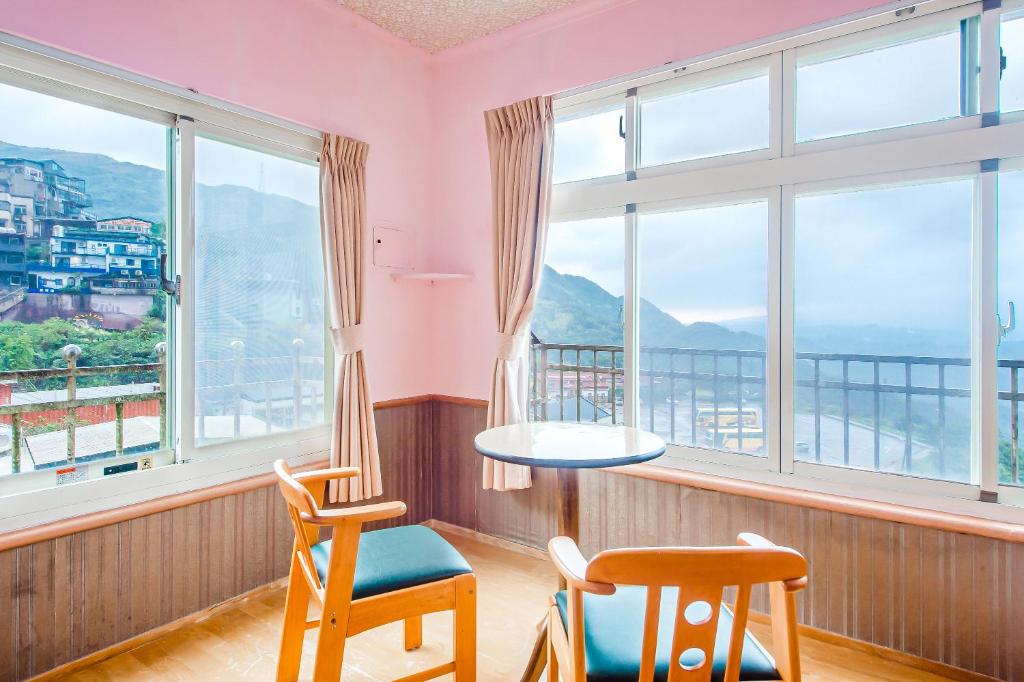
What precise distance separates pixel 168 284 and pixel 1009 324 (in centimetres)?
320

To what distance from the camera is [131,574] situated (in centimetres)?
211

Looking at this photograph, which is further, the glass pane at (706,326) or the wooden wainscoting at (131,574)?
the glass pane at (706,326)

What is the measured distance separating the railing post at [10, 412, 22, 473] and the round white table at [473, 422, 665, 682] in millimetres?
1577

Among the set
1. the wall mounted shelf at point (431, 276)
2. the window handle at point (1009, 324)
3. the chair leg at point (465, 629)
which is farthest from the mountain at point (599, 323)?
the chair leg at point (465, 629)

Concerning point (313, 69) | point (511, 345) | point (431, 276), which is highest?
point (313, 69)

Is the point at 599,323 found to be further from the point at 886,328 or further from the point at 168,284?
the point at 168,284

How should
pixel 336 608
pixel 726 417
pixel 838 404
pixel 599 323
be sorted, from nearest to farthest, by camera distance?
pixel 336 608, pixel 838 404, pixel 726 417, pixel 599 323

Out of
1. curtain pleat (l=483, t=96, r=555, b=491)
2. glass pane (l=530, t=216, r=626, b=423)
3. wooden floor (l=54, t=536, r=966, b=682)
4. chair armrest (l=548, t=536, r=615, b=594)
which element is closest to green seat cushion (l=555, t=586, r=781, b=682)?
chair armrest (l=548, t=536, r=615, b=594)

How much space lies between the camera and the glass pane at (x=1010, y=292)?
6.42 ft

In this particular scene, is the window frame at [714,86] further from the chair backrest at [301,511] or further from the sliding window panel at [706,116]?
the chair backrest at [301,511]

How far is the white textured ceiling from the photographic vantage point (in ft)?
9.02

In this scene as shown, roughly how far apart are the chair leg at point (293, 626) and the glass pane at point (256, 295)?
0.93m

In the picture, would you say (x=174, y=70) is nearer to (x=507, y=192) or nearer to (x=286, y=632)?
(x=507, y=192)

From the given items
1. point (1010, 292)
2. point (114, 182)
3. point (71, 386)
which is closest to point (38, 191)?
point (114, 182)
